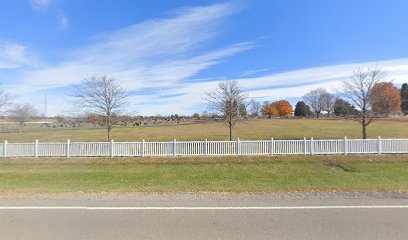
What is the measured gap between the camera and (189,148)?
14.8 metres

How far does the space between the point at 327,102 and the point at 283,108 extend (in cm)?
2095

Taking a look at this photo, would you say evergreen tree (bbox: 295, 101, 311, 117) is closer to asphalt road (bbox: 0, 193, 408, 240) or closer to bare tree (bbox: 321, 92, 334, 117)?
bare tree (bbox: 321, 92, 334, 117)

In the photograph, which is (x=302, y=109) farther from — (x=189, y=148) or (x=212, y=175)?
(x=212, y=175)

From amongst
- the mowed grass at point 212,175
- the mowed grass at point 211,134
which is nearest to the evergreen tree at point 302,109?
the mowed grass at point 211,134

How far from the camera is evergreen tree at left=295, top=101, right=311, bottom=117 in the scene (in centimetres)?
10819

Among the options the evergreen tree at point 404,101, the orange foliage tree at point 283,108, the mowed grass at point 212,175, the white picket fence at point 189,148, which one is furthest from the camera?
the orange foliage tree at point 283,108

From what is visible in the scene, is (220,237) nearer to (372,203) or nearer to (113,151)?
(372,203)

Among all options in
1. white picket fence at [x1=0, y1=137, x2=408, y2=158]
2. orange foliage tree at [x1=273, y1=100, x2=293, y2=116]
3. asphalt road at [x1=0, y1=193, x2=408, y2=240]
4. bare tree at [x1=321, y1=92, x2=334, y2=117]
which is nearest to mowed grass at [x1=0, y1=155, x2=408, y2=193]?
white picket fence at [x1=0, y1=137, x2=408, y2=158]

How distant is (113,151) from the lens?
14.8 meters

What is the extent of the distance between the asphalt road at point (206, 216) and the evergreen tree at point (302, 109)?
108 m

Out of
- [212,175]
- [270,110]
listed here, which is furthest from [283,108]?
[212,175]

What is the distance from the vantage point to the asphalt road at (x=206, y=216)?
4527 millimetres

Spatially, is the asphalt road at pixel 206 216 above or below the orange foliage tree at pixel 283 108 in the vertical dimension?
below

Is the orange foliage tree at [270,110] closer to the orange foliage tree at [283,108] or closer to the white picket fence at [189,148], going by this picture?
the orange foliage tree at [283,108]
